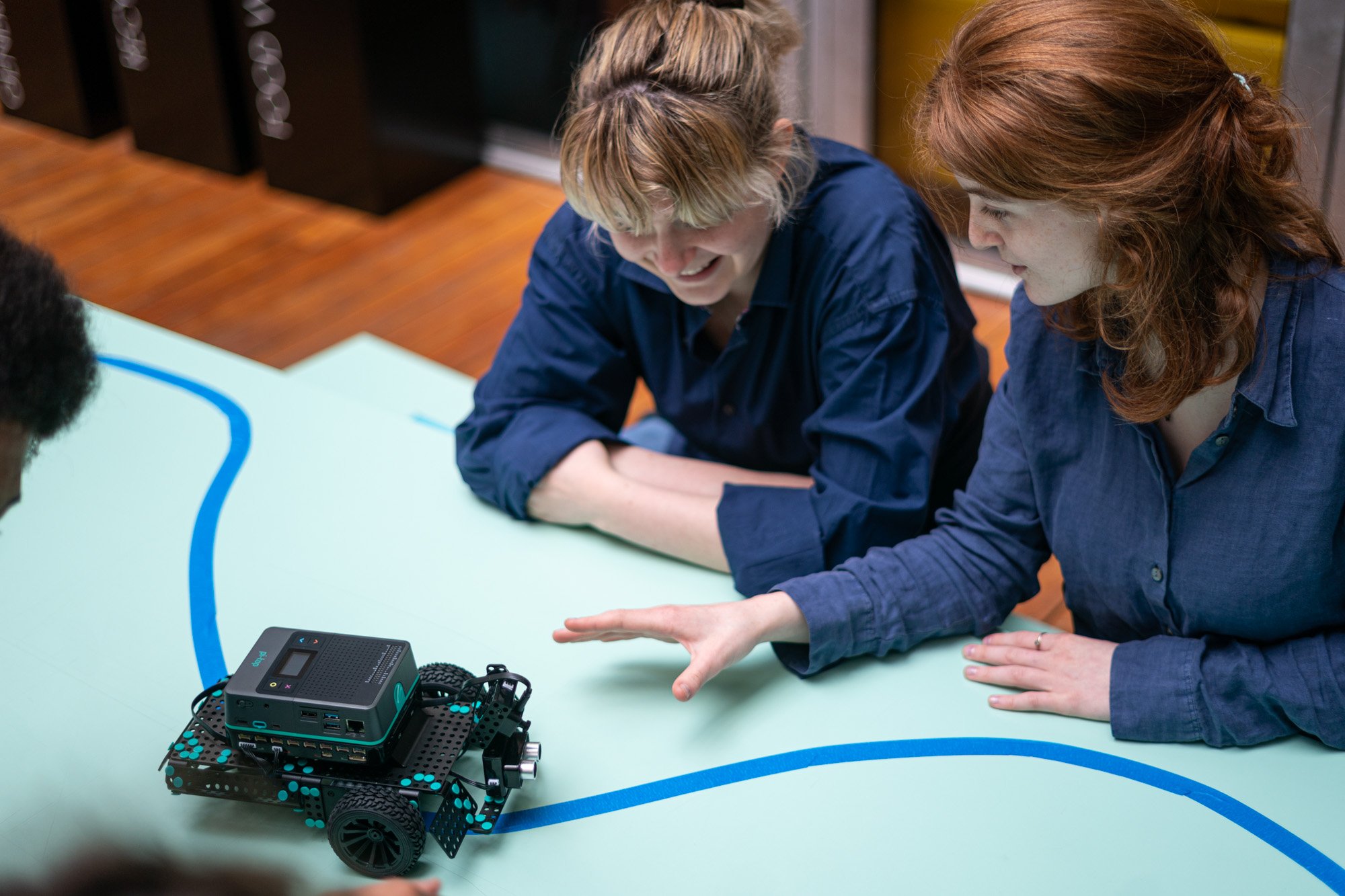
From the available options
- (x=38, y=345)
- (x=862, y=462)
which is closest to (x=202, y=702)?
(x=38, y=345)

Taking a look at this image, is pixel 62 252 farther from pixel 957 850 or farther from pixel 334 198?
pixel 957 850

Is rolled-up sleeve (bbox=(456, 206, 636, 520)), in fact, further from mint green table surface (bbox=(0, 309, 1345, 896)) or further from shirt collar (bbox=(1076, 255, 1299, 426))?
shirt collar (bbox=(1076, 255, 1299, 426))

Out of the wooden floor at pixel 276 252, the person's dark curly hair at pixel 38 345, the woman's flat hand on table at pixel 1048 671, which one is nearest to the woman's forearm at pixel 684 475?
the woman's flat hand on table at pixel 1048 671

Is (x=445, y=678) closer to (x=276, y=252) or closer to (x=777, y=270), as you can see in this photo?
(x=777, y=270)

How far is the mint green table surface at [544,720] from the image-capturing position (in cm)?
95

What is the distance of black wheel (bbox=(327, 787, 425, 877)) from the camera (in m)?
0.93

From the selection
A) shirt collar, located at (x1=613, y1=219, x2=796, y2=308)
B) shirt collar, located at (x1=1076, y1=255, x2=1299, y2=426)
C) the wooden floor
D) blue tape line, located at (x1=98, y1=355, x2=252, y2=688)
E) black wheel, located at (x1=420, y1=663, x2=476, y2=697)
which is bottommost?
the wooden floor

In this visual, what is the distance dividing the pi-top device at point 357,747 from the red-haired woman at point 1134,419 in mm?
157

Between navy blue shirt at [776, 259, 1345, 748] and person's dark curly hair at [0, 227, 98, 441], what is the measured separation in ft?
2.07

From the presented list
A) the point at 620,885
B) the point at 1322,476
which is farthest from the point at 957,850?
the point at 1322,476

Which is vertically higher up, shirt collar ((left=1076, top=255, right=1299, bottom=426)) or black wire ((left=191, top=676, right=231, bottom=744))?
shirt collar ((left=1076, top=255, right=1299, bottom=426))

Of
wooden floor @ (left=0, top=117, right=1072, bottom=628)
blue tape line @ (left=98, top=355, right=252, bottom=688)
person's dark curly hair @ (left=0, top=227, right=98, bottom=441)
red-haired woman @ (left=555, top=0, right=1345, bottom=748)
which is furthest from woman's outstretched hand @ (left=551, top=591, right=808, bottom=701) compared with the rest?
wooden floor @ (left=0, top=117, right=1072, bottom=628)

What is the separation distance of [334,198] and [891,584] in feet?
9.13

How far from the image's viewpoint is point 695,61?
1.21 metres
